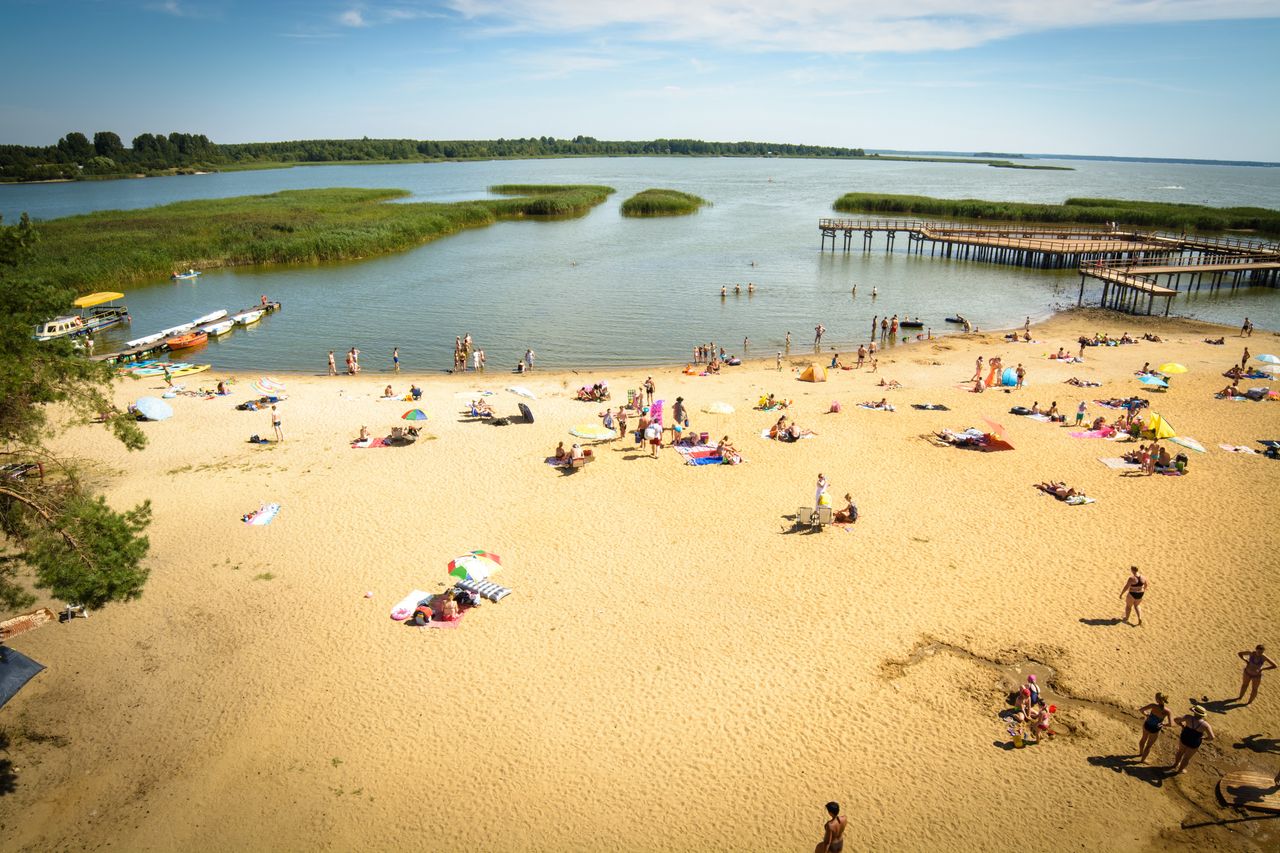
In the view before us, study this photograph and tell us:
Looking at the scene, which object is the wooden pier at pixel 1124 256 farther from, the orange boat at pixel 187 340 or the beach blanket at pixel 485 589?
the orange boat at pixel 187 340

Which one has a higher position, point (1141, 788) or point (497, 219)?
point (497, 219)

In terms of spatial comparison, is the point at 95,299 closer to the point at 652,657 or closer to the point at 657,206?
the point at 652,657

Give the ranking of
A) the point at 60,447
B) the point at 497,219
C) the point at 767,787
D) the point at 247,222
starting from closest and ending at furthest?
the point at 767,787 → the point at 60,447 → the point at 247,222 → the point at 497,219

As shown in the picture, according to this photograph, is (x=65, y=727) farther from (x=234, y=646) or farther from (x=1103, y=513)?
(x=1103, y=513)

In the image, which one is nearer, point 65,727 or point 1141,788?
point 1141,788

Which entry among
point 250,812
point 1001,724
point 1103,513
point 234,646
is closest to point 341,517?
point 234,646

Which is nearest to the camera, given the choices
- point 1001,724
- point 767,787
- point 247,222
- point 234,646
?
point 767,787

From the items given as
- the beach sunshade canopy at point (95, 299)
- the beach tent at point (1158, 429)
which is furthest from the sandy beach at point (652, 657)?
the beach sunshade canopy at point (95, 299)

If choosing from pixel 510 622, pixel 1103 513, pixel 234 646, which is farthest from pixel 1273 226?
pixel 234 646
